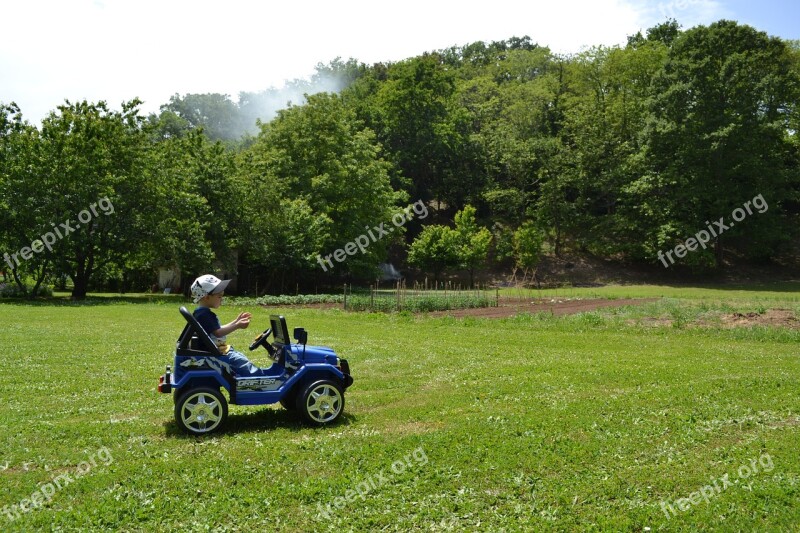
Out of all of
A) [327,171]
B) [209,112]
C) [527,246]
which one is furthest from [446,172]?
[209,112]

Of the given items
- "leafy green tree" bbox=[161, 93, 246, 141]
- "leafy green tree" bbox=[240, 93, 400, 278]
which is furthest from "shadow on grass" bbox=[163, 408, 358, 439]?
"leafy green tree" bbox=[161, 93, 246, 141]

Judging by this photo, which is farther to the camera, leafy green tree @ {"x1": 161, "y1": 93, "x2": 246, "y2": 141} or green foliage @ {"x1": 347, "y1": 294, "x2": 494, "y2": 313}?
leafy green tree @ {"x1": 161, "y1": 93, "x2": 246, "y2": 141}

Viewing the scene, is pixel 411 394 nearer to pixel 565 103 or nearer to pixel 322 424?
pixel 322 424

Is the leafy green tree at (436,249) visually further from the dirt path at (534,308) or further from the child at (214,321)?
the child at (214,321)

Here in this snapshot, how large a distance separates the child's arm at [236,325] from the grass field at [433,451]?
1.24 meters

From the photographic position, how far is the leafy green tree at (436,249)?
47.9 metres

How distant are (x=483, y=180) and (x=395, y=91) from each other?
42.4 feet

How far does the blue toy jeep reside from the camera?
7047 millimetres

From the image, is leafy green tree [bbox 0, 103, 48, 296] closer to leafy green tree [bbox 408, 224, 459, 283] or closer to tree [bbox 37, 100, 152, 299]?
tree [bbox 37, 100, 152, 299]

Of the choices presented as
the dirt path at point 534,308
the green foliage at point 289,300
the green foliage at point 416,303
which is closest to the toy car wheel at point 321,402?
the dirt path at point 534,308

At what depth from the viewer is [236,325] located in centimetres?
712

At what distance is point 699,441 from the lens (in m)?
6.77

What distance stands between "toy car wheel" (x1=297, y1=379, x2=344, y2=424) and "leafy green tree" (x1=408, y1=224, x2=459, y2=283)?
40.4 m

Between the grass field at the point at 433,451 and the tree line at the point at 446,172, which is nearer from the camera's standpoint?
the grass field at the point at 433,451
